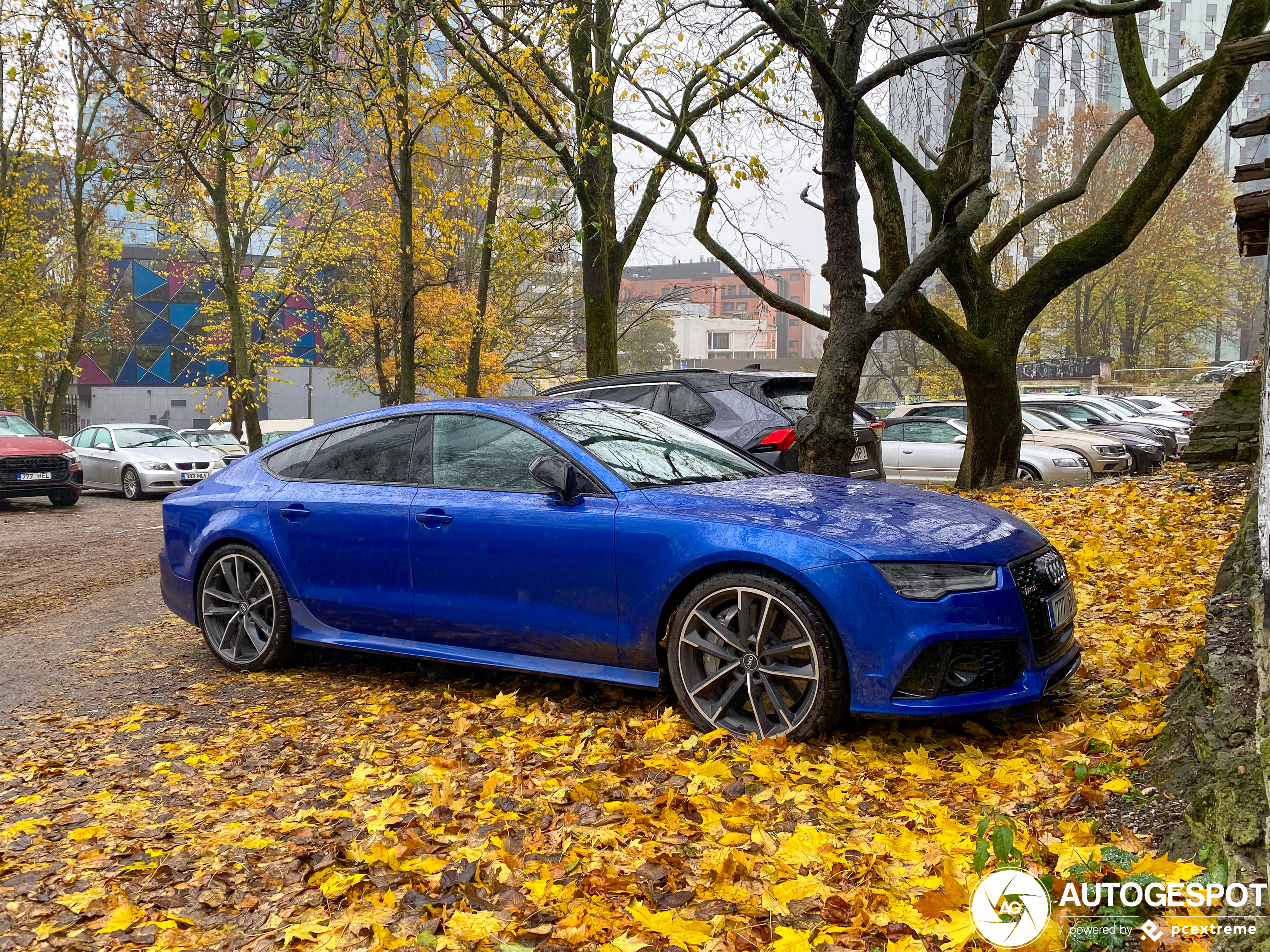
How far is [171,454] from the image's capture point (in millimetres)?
20891

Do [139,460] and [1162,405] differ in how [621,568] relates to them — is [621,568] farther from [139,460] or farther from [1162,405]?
[1162,405]

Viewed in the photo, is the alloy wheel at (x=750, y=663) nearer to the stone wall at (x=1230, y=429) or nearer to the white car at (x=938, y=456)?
the stone wall at (x=1230, y=429)

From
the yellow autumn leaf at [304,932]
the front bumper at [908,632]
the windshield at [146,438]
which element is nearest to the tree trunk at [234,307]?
the windshield at [146,438]

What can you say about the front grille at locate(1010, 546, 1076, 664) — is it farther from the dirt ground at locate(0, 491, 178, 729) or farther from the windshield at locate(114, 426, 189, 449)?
the windshield at locate(114, 426, 189, 449)

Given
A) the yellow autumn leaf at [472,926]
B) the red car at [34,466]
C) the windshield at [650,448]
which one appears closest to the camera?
the yellow autumn leaf at [472,926]

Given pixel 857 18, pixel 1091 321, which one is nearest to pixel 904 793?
pixel 857 18

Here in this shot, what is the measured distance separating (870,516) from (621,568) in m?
1.12

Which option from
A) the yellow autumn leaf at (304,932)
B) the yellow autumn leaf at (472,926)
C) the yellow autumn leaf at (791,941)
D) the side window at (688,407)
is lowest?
the yellow autumn leaf at (304,932)

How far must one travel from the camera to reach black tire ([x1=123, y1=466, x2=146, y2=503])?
20312mm

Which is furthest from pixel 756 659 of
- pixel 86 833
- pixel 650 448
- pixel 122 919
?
pixel 86 833

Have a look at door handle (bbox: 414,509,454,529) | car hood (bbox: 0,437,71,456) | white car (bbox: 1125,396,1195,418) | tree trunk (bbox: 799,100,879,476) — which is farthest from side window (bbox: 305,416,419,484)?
white car (bbox: 1125,396,1195,418)

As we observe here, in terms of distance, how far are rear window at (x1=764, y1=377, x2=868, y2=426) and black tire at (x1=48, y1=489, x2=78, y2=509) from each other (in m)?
14.8

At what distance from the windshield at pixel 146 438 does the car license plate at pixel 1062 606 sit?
20869mm

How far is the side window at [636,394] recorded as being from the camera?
29.2 ft
